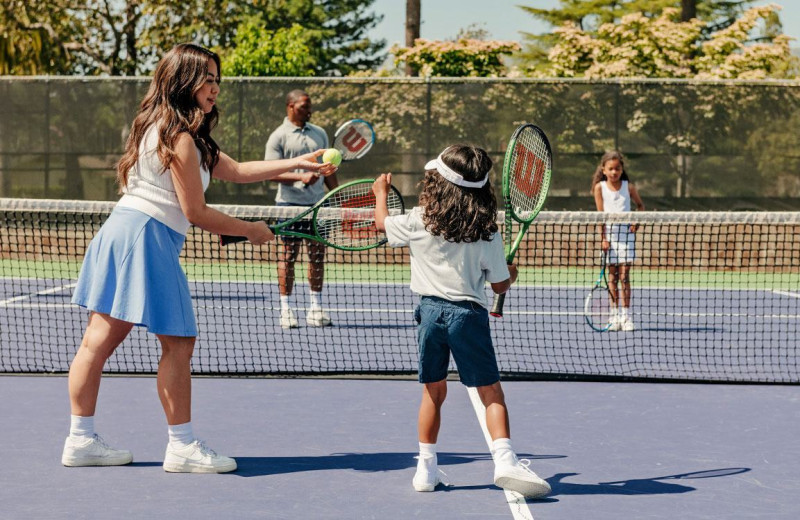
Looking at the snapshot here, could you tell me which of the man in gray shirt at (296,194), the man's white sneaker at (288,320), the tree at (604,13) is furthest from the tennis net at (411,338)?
the tree at (604,13)

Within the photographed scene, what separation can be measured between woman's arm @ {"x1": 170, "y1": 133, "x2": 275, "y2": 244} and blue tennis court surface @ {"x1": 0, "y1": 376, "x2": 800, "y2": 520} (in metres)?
0.89

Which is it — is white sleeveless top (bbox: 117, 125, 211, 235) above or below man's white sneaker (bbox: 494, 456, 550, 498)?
above

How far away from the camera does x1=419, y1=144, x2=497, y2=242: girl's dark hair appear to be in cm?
370

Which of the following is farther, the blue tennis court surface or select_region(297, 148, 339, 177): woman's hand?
select_region(297, 148, 339, 177): woman's hand

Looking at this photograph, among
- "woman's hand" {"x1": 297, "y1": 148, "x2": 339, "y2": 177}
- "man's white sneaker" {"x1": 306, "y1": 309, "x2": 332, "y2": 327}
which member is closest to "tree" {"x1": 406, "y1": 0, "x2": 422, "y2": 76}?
"man's white sneaker" {"x1": 306, "y1": 309, "x2": 332, "y2": 327}

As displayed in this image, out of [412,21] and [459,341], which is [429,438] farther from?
[412,21]

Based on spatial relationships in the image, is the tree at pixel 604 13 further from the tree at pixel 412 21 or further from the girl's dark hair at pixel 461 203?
the girl's dark hair at pixel 461 203

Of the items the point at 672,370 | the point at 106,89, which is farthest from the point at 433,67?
the point at 672,370

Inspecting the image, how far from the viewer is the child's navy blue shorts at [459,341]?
374 centimetres

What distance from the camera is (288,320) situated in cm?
761

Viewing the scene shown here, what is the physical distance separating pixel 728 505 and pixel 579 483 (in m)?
0.51

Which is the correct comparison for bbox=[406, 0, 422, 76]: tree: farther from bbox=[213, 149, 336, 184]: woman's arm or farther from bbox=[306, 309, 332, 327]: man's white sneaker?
bbox=[213, 149, 336, 184]: woman's arm

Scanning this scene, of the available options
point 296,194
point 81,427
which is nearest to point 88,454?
point 81,427

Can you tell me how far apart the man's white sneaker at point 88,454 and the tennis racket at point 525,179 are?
4.87ft
